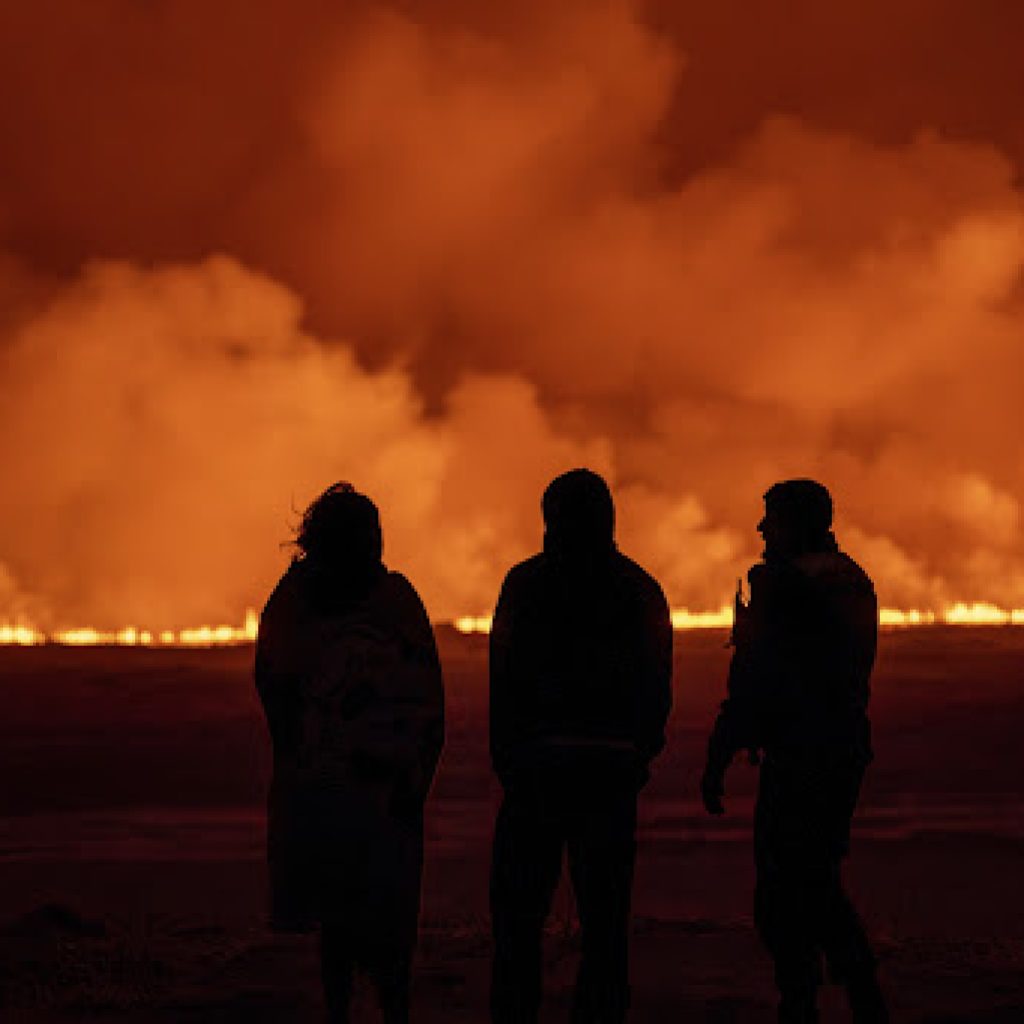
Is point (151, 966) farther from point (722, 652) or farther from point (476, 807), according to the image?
point (722, 652)

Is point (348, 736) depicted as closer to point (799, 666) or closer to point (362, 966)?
point (362, 966)

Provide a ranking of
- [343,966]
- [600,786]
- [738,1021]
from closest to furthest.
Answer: [600,786]
[343,966]
[738,1021]

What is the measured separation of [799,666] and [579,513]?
3.17ft

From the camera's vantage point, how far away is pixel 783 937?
17.9 ft

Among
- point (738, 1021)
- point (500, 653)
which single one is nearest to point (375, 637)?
point (500, 653)

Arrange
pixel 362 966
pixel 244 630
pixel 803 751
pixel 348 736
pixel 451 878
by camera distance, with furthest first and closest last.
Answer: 1. pixel 244 630
2. pixel 451 878
3. pixel 803 751
4. pixel 362 966
5. pixel 348 736

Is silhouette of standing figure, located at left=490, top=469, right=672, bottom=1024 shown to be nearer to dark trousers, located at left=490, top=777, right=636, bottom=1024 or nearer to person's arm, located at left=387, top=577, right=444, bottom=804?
dark trousers, located at left=490, top=777, right=636, bottom=1024

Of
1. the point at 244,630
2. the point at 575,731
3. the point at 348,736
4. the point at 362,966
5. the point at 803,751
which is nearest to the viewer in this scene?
the point at 575,731

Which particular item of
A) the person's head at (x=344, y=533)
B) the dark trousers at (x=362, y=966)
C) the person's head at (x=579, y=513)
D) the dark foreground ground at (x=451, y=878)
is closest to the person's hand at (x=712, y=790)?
the person's head at (x=579, y=513)

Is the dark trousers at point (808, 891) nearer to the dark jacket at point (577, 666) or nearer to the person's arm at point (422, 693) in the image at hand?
the dark jacket at point (577, 666)

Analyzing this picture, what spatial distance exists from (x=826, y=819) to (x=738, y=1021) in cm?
143

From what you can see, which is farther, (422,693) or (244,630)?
(244,630)

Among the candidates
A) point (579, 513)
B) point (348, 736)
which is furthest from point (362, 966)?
point (579, 513)

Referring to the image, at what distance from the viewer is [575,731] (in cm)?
491
